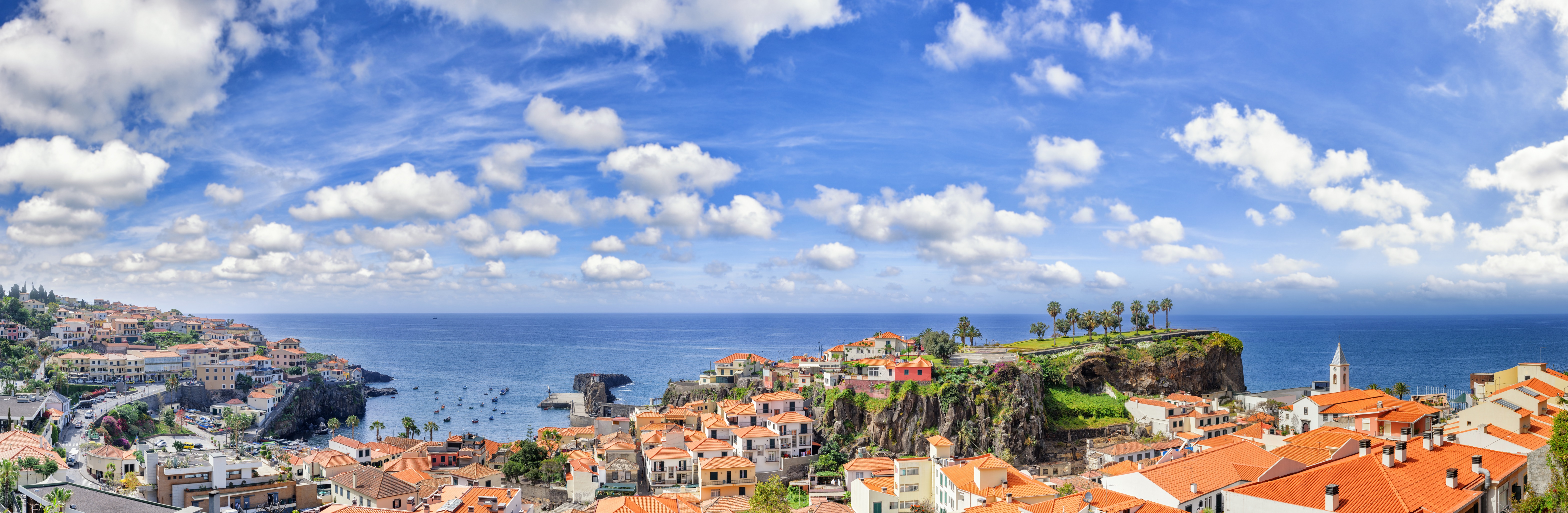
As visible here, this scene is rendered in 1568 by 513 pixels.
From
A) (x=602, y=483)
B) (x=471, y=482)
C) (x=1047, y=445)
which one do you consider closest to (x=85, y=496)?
(x=471, y=482)

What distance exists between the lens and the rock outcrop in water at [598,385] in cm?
10825

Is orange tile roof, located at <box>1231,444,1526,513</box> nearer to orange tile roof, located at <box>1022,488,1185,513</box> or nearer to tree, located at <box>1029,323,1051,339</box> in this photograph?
orange tile roof, located at <box>1022,488,1185,513</box>

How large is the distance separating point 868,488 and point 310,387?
87695mm

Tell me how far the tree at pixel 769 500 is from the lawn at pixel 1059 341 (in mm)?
40244

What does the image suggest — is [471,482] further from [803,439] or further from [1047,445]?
[1047,445]

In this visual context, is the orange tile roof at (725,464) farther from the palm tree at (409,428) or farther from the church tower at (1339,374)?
the church tower at (1339,374)

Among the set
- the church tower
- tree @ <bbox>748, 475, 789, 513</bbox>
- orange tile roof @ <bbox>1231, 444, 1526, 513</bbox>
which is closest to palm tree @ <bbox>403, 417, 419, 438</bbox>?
tree @ <bbox>748, 475, 789, 513</bbox>

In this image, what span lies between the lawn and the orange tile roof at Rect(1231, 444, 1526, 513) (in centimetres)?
4862

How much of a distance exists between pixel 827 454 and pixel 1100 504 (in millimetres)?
29399

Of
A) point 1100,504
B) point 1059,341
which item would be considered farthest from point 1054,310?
point 1100,504

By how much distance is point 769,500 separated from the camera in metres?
40.2

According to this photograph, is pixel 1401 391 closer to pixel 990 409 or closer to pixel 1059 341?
pixel 1059 341

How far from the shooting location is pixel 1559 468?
78.2ft

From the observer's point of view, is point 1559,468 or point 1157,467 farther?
point 1157,467
